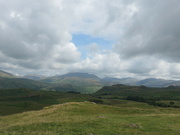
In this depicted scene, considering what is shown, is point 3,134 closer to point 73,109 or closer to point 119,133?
point 119,133

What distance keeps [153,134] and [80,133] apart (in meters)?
11.2

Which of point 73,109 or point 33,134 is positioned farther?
point 73,109

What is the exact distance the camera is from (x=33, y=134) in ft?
58.1

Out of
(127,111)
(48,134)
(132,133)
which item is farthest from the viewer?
(127,111)

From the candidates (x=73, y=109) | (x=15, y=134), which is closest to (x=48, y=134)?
(x=15, y=134)

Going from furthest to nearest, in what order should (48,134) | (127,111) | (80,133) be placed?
(127,111) < (80,133) < (48,134)

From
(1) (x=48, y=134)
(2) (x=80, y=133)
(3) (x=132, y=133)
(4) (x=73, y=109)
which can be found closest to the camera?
(1) (x=48, y=134)

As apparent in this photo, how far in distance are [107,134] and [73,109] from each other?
28172 mm

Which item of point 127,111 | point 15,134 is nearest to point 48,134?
point 15,134

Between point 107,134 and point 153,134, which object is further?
point 153,134

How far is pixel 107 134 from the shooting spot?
64.5 ft

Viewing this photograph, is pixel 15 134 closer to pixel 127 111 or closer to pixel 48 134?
pixel 48 134

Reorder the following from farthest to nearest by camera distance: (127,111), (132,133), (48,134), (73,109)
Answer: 1. (127,111)
2. (73,109)
3. (132,133)
4. (48,134)

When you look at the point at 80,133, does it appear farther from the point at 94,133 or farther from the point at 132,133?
the point at 132,133
